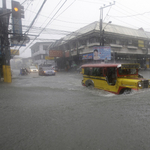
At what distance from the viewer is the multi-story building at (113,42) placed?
2103 cm

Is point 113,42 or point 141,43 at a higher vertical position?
point 141,43

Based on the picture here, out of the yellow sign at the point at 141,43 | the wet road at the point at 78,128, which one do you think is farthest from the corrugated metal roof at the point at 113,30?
the wet road at the point at 78,128

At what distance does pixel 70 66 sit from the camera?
3244 centimetres

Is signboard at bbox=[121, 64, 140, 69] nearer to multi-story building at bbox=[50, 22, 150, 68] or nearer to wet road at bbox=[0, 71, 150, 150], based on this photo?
wet road at bbox=[0, 71, 150, 150]

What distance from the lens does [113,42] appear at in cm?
2266

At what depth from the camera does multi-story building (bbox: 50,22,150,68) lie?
69.0 ft

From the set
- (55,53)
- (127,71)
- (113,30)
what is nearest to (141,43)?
(113,30)

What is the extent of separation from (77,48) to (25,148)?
75.6 feet

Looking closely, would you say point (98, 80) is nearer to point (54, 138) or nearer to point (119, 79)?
point (119, 79)

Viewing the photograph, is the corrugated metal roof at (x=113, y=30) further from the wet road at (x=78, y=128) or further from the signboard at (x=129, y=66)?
the wet road at (x=78, y=128)

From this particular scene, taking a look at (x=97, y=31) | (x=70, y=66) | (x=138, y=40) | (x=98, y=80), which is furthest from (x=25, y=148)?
(x=70, y=66)

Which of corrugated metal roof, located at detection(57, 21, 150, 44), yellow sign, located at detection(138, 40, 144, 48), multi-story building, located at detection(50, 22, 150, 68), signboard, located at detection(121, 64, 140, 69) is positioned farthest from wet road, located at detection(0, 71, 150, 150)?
yellow sign, located at detection(138, 40, 144, 48)

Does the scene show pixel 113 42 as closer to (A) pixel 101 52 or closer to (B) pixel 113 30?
(B) pixel 113 30

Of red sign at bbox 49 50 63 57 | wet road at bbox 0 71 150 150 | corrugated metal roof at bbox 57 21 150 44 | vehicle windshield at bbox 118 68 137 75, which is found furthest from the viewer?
red sign at bbox 49 50 63 57
